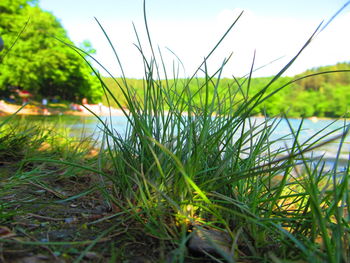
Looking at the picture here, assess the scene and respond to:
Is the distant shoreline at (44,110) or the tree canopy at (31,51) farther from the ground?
the tree canopy at (31,51)

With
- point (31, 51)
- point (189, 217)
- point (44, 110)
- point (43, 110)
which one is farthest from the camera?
point (31, 51)

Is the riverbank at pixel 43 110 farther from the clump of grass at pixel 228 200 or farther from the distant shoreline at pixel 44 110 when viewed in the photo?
the clump of grass at pixel 228 200

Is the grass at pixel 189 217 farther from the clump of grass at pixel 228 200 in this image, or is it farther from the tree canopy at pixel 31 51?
the tree canopy at pixel 31 51

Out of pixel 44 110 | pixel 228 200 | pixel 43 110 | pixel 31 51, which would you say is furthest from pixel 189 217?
pixel 31 51

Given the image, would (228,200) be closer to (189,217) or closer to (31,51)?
(189,217)

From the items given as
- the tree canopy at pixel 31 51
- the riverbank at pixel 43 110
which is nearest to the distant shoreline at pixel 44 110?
the riverbank at pixel 43 110

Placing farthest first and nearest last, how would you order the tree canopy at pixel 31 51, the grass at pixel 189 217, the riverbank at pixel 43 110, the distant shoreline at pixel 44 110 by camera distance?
1. the tree canopy at pixel 31 51
2. the distant shoreline at pixel 44 110
3. the riverbank at pixel 43 110
4. the grass at pixel 189 217

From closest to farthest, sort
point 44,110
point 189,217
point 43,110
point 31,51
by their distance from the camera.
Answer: point 189,217 → point 44,110 → point 43,110 → point 31,51

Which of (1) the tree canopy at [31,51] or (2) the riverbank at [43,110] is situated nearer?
(2) the riverbank at [43,110]

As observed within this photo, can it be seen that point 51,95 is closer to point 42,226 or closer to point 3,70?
point 3,70

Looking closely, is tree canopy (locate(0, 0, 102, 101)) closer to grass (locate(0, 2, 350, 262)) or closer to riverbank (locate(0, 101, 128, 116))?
riverbank (locate(0, 101, 128, 116))

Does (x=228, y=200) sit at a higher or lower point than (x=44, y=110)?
higher

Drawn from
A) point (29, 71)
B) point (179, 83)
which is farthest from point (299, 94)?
point (179, 83)

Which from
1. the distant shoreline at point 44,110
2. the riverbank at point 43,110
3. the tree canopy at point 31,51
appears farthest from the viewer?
the tree canopy at point 31,51
